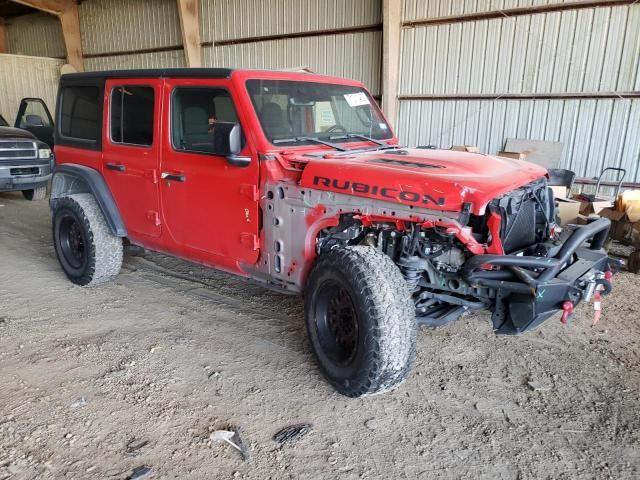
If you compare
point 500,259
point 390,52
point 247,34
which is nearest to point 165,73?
point 500,259

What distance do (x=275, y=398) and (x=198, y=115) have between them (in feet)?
6.75

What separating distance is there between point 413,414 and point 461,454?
0.39 metres

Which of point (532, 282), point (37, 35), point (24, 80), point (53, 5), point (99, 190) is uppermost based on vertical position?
point (53, 5)

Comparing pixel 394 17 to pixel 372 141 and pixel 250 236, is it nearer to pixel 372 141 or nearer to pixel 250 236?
pixel 372 141

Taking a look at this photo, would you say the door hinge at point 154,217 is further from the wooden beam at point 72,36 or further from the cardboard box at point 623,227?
the wooden beam at point 72,36

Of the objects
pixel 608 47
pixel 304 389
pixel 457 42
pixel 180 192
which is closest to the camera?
pixel 304 389

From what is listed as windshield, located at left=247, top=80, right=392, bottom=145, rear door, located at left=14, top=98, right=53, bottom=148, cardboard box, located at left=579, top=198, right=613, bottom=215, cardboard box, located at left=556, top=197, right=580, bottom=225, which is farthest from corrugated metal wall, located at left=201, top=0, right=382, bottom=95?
windshield, located at left=247, top=80, right=392, bottom=145

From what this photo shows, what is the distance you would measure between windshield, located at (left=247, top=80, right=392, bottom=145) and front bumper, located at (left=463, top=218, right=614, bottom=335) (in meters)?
1.57

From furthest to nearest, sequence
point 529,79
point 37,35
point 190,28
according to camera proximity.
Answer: point 37,35, point 190,28, point 529,79

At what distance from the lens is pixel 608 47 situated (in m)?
7.26

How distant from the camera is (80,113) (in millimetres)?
4602

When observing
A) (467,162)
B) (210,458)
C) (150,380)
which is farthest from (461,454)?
(150,380)

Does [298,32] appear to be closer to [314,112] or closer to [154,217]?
[314,112]

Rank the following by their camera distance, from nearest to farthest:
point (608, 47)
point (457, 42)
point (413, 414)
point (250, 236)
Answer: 1. point (413, 414)
2. point (250, 236)
3. point (608, 47)
4. point (457, 42)
